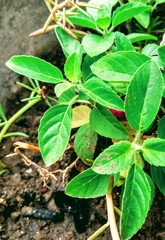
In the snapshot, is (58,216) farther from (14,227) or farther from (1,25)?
(1,25)

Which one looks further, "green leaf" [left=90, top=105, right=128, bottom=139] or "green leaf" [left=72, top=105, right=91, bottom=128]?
"green leaf" [left=72, top=105, right=91, bottom=128]

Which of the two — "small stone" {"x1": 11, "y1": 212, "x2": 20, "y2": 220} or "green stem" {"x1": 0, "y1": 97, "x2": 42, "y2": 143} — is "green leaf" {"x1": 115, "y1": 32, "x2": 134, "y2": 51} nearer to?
"green stem" {"x1": 0, "y1": 97, "x2": 42, "y2": 143}

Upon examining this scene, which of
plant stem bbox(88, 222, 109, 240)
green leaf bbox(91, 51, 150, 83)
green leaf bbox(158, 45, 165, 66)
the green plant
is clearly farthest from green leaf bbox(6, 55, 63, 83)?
plant stem bbox(88, 222, 109, 240)

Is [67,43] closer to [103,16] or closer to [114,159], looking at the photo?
[103,16]

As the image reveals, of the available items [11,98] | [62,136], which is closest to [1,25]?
[11,98]

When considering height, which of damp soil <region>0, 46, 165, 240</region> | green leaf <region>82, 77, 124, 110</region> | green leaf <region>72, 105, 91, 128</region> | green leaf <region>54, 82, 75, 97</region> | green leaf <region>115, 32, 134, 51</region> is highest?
green leaf <region>115, 32, 134, 51</region>

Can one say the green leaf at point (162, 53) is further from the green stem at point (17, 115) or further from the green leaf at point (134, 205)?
the green stem at point (17, 115)

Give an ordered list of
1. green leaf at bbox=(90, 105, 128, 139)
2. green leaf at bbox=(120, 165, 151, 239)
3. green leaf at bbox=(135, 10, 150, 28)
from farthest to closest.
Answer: green leaf at bbox=(135, 10, 150, 28), green leaf at bbox=(90, 105, 128, 139), green leaf at bbox=(120, 165, 151, 239)
